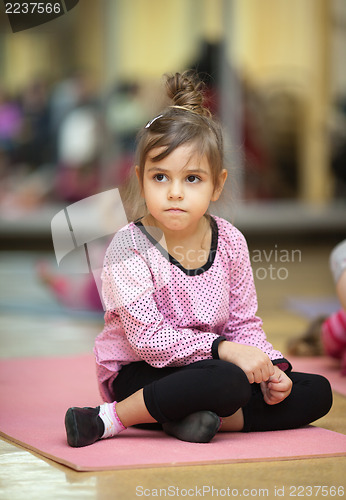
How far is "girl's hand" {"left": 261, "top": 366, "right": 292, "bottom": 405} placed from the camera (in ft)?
4.33

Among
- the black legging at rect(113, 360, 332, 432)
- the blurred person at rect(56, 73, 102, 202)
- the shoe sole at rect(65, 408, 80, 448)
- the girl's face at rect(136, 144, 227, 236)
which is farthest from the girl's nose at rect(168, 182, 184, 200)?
the blurred person at rect(56, 73, 102, 202)

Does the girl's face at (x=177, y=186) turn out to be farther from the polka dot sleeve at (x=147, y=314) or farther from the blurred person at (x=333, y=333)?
the blurred person at (x=333, y=333)

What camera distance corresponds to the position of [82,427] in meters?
1.23

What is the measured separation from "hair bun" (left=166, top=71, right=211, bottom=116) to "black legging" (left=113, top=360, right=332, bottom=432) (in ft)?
1.36

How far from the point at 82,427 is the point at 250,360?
0.27m


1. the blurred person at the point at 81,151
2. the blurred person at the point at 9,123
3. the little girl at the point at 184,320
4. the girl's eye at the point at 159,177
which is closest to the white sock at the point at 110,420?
the little girl at the point at 184,320

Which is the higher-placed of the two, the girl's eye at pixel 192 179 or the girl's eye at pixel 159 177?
the girl's eye at pixel 159 177

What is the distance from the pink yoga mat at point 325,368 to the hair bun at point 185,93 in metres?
0.65

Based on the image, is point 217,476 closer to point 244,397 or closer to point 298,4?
point 244,397

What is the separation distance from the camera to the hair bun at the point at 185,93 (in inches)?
54.6

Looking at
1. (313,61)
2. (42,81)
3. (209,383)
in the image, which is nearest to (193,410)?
(209,383)

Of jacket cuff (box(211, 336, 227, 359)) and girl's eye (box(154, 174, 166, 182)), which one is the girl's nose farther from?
jacket cuff (box(211, 336, 227, 359))

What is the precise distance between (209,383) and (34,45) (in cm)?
427

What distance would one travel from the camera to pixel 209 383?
1.24 m
